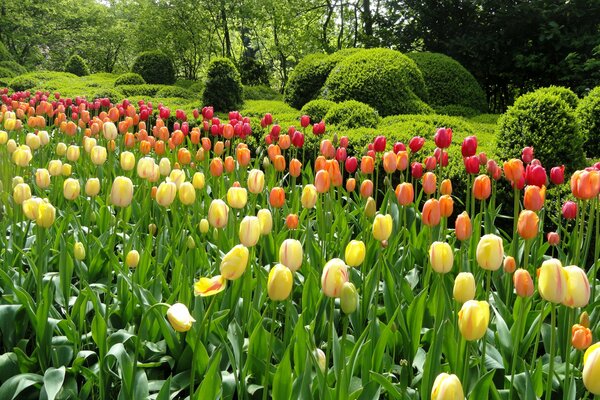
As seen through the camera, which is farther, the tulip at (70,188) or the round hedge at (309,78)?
the round hedge at (309,78)

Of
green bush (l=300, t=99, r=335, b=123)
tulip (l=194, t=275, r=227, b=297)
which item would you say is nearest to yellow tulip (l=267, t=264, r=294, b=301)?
tulip (l=194, t=275, r=227, b=297)

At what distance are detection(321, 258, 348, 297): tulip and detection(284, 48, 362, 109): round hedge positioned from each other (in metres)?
8.50

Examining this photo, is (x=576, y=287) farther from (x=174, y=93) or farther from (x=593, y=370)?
(x=174, y=93)

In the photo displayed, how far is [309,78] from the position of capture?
9.95 meters

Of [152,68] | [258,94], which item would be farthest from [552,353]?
[152,68]

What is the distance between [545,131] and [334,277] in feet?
11.3

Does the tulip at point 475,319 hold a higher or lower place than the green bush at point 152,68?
lower

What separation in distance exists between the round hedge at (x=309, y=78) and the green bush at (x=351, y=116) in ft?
10.2

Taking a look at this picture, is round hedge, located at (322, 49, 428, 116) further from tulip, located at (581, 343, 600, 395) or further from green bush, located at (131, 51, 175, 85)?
green bush, located at (131, 51, 175, 85)

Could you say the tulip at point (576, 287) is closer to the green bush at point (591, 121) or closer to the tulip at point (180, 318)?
the tulip at point (180, 318)

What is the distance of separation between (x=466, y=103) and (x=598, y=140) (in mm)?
4692

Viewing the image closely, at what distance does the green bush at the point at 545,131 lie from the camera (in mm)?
4316

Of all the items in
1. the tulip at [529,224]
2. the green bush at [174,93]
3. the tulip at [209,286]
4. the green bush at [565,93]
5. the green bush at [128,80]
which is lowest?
the tulip at [209,286]

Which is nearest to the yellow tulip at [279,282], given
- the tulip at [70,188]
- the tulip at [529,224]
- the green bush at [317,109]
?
the tulip at [529,224]
